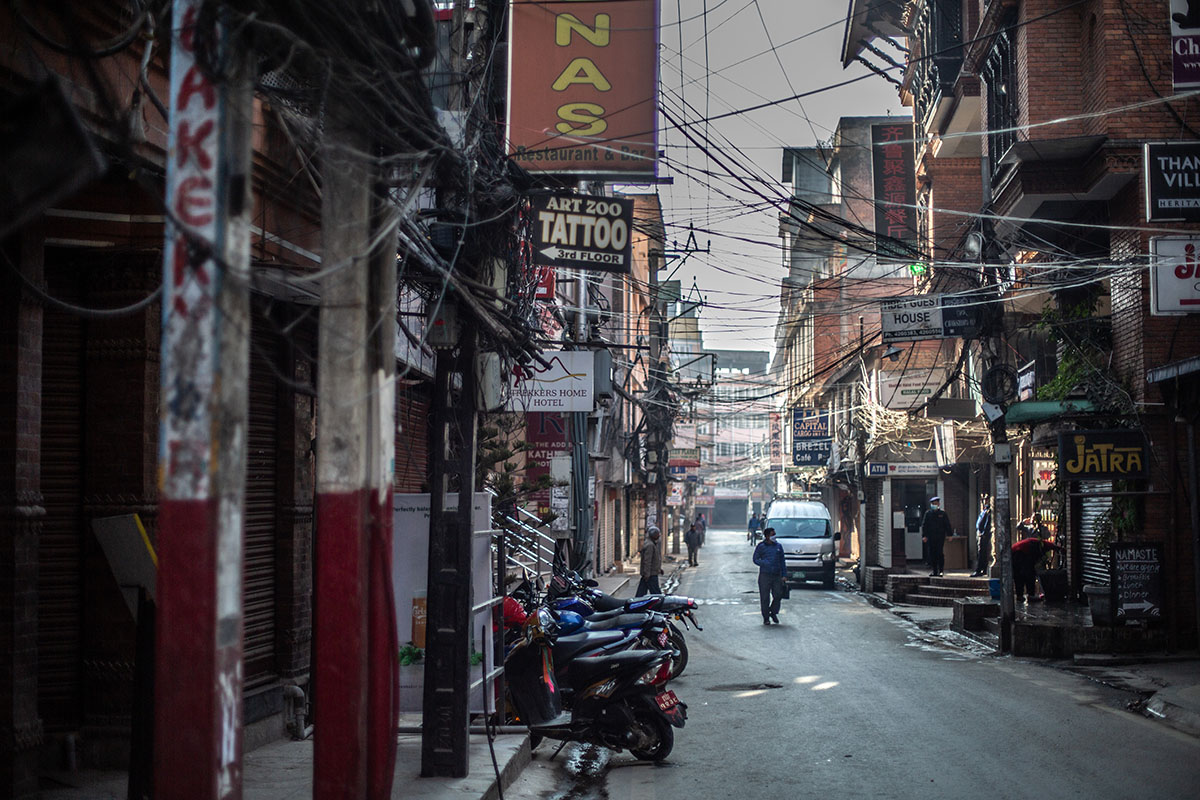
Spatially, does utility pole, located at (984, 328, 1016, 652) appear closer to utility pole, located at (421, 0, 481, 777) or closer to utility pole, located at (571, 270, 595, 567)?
utility pole, located at (571, 270, 595, 567)

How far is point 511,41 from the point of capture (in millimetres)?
10289

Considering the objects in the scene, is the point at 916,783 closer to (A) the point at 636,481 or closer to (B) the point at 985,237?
(B) the point at 985,237

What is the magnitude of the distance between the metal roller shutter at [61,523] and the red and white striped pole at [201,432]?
4593mm

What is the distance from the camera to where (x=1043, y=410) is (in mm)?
18297

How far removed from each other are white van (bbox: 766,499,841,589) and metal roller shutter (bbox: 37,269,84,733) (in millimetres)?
24689

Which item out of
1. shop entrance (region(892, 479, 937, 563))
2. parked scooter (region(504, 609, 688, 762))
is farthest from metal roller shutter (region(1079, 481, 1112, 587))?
shop entrance (region(892, 479, 937, 563))

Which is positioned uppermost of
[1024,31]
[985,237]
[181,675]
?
[1024,31]

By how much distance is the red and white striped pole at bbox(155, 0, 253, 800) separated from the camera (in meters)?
3.98

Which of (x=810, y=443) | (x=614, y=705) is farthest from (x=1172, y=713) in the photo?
(x=810, y=443)

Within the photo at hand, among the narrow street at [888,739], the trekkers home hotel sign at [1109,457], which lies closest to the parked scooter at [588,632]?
the narrow street at [888,739]

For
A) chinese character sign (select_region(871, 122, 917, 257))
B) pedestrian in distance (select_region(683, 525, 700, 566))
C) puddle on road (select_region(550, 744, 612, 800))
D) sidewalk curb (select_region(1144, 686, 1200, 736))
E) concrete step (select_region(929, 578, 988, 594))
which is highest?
chinese character sign (select_region(871, 122, 917, 257))

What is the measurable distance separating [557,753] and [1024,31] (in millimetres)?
14943

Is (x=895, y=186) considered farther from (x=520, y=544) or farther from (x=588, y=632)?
(x=588, y=632)

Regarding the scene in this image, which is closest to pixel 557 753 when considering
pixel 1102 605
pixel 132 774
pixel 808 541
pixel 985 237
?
pixel 132 774
